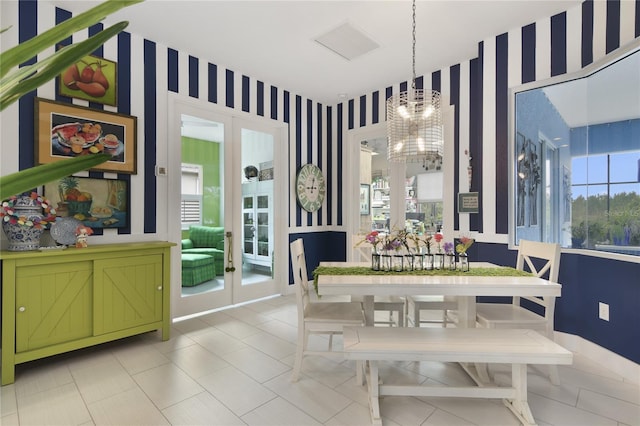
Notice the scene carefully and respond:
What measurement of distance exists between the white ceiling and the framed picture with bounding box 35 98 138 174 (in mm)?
896

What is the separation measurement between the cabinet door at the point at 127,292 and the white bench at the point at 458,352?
6.26 ft

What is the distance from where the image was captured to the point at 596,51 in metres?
2.67

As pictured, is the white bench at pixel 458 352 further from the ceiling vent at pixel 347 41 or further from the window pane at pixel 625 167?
the ceiling vent at pixel 347 41

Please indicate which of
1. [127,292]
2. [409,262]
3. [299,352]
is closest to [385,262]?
[409,262]

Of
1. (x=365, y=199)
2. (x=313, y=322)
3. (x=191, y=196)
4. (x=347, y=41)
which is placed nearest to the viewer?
(x=313, y=322)

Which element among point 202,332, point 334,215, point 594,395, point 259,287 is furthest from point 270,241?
point 594,395

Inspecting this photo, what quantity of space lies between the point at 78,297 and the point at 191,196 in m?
1.53

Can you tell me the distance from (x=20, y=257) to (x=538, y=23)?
4.66 metres

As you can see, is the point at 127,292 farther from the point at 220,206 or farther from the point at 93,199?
the point at 220,206

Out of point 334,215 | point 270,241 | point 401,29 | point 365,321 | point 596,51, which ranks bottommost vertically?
point 365,321

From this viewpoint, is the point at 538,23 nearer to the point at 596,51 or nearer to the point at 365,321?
the point at 596,51

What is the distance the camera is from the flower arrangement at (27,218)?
2.35m

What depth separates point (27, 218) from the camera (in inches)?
94.7

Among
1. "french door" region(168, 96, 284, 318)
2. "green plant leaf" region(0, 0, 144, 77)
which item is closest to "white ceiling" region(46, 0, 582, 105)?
"french door" region(168, 96, 284, 318)
